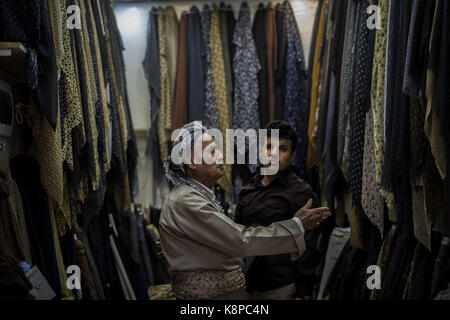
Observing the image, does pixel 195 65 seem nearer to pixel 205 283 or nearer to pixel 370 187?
pixel 370 187

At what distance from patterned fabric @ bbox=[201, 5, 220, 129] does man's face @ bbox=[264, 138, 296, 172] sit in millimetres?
974

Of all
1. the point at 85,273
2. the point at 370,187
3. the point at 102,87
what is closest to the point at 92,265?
the point at 85,273

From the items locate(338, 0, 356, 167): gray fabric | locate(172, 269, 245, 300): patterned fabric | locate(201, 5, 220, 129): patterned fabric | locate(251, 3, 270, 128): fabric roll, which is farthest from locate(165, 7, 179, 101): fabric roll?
locate(172, 269, 245, 300): patterned fabric

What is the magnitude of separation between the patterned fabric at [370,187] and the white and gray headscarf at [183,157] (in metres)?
0.60

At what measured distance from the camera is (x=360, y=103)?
1.42 m

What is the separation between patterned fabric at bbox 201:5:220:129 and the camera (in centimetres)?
221

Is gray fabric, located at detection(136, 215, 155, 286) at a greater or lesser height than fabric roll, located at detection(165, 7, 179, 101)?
lesser

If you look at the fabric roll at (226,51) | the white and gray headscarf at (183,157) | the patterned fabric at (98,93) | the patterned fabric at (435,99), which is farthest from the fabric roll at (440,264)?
the fabric roll at (226,51)

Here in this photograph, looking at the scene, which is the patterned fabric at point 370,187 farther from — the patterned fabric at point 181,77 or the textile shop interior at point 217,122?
the patterned fabric at point 181,77

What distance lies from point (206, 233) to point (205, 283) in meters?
0.12

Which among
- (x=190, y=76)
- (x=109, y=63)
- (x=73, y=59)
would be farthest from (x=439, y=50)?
(x=190, y=76)

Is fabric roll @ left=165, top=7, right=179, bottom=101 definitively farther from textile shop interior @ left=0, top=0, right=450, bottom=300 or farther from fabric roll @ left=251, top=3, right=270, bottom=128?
fabric roll @ left=251, top=3, right=270, bottom=128
